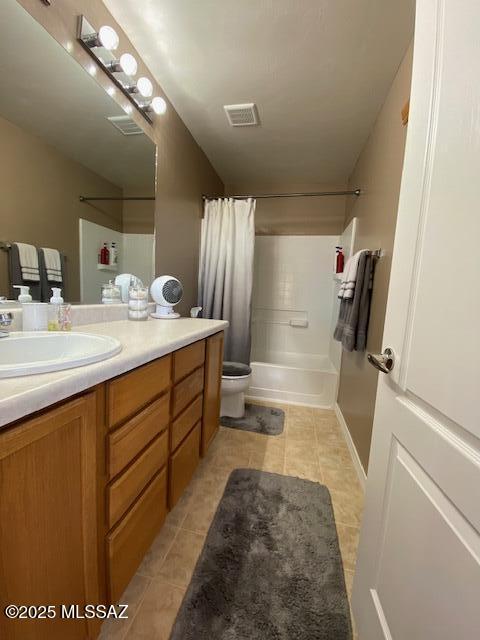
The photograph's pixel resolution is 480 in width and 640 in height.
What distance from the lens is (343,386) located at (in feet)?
7.09

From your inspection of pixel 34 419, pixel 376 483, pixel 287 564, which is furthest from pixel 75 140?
pixel 287 564

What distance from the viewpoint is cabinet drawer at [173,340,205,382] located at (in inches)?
41.3

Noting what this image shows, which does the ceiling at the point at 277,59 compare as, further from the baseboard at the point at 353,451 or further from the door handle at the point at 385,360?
the baseboard at the point at 353,451

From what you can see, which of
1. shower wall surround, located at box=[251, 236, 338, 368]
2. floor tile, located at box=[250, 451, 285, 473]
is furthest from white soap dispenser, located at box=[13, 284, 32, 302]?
shower wall surround, located at box=[251, 236, 338, 368]

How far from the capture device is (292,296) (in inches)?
126

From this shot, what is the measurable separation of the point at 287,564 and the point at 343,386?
1389 millimetres

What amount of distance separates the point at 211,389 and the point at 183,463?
43 cm

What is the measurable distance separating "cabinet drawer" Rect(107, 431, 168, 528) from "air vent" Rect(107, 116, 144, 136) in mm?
1558

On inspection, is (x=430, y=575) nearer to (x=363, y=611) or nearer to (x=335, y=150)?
(x=363, y=611)

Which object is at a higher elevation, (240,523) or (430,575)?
(430,575)

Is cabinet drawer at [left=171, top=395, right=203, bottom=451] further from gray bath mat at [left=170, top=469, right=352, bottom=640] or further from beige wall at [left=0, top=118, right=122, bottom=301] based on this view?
beige wall at [left=0, top=118, right=122, bottom=301]

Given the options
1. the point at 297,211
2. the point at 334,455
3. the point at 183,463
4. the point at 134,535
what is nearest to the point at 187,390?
the point at 183,463

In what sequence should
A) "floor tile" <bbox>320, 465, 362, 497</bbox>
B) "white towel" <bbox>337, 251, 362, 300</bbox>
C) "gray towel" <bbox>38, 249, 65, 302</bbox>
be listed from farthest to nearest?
"white towel" <bbox>337, 251, 362, 300</bbox> → "floor tile" <bbox>320, 465, 362, 497</bbox> → "gray towel" <bbox>38, 249, 65, 302</bbox>

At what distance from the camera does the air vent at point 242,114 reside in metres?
1.72
